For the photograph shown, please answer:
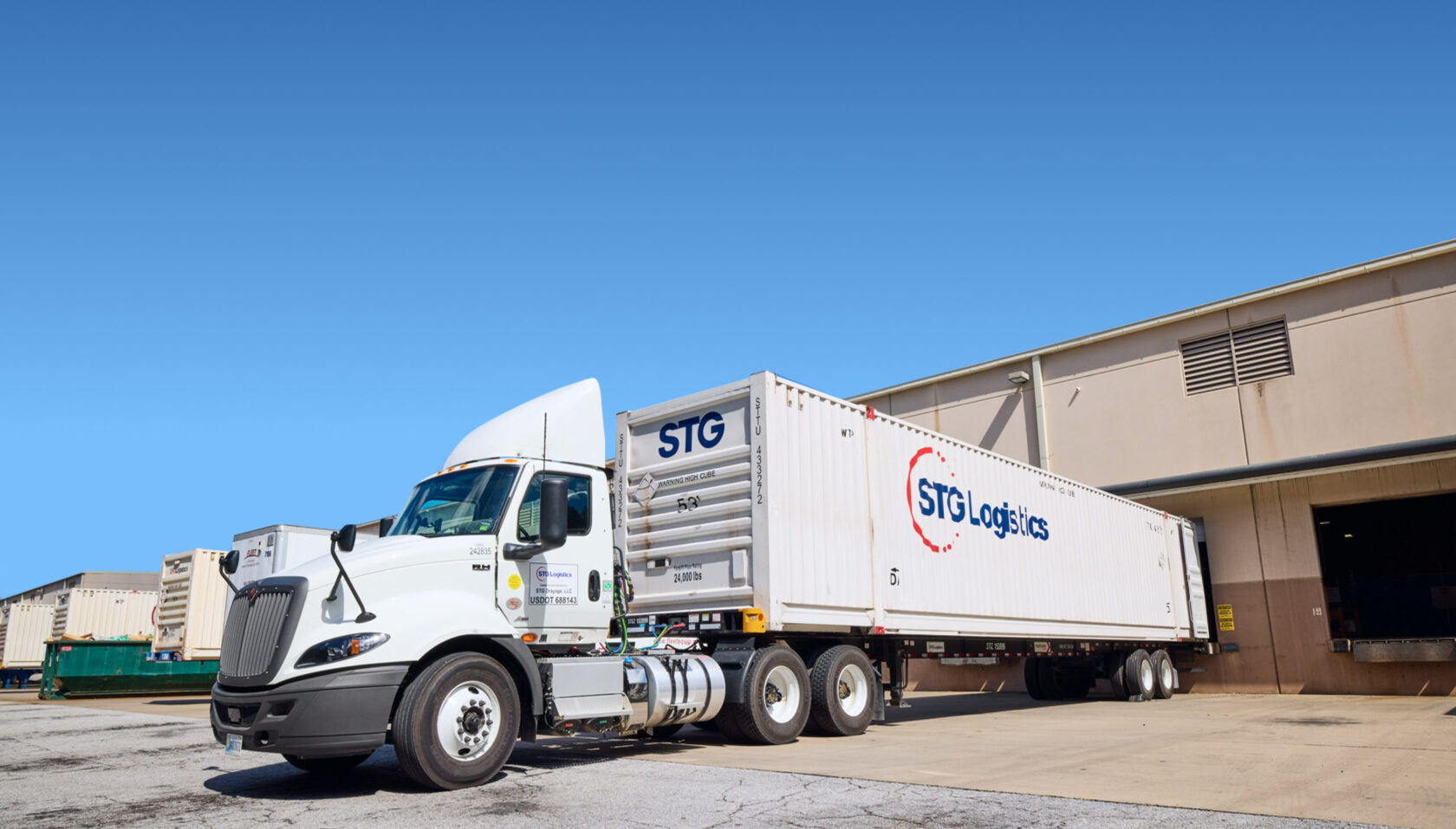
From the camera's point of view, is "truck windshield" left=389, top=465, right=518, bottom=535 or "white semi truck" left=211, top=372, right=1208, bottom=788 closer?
"white semi truck" left=211, top=372, right=1208, bottom=788

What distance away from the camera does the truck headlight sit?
662cm

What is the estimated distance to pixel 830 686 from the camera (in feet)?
34.6

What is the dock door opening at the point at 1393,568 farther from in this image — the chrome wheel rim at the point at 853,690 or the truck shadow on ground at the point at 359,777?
the truck shadow on ground at the point at 359,777

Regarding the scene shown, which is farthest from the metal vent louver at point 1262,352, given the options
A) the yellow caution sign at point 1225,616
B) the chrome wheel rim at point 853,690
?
the chrome wheel rim at point 853,690

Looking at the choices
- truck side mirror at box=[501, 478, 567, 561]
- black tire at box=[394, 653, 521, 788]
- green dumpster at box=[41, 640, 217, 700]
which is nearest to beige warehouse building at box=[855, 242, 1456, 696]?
truck side mirror at box=[501, 478, 567, 561]

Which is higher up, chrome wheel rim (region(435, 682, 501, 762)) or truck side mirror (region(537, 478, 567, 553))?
truck side mirror (region(537, 478, 567, 553))

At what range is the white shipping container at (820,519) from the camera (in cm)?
1020

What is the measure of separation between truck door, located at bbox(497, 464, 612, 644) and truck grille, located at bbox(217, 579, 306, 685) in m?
1.60

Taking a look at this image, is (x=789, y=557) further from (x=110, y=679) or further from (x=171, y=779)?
(x=110, y=679)

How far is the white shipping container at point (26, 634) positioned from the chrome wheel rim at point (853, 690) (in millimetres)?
35716

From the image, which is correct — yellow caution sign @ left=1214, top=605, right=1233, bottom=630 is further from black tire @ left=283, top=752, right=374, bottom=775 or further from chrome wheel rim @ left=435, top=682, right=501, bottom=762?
black tire @ left=283, top=752, right=374, bottom=775

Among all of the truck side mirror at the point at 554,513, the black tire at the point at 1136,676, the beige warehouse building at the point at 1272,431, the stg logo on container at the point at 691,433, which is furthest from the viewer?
the beige warehouse building at the point at 1272,431

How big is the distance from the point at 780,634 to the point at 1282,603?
1430 centimetres

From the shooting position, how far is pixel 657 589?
1091 cm
